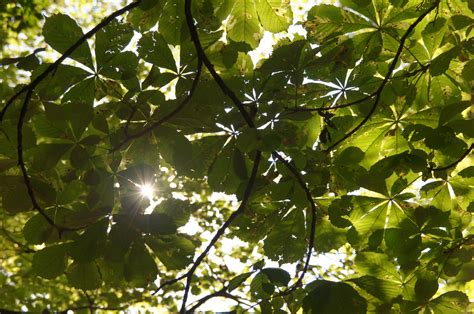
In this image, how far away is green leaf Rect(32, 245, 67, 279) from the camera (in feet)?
6.19

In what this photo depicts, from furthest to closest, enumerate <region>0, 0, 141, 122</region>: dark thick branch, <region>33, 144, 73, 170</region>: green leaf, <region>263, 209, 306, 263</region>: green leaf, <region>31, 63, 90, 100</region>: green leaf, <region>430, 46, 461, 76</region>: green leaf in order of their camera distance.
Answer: <region>263, 209, 306, 263</region>: green leaf < <region>31, 63, 90, 100</region>: green leaf < <region>33, 144, 73, 170</region>: green leaf < <region>430, 46, 461, 76</region>: green leaf < <region>0, 0, 141, 122</region>: dark thick branch

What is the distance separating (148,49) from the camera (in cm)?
195

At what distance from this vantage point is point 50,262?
6.21ft

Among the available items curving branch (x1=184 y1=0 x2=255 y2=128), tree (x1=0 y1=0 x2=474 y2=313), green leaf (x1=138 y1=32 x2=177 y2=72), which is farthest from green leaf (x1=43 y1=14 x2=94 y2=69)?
curving branch (x1=184 y1=0 x2=255 y2=128)

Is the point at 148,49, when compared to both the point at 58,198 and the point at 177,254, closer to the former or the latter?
the point at 58,198

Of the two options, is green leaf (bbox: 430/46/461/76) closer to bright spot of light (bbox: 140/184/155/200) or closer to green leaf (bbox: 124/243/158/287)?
bright spot of light (bbox: 140/184/155/200)

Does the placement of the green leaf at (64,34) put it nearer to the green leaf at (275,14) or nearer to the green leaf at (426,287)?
the green leaf at (275,14)

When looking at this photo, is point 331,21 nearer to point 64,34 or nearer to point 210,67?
point 210,67

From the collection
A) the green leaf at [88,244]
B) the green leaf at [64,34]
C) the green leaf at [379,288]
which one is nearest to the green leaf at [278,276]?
the green leaf at [379,288]

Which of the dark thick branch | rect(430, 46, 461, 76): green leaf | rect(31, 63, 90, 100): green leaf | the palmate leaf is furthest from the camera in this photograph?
the palmate leaf

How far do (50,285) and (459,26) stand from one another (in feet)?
24.3

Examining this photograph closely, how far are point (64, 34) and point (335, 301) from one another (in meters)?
1.56

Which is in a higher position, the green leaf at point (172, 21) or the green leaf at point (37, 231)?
the green leaf at point (172, 21)

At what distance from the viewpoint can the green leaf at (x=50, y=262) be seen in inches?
74.2
